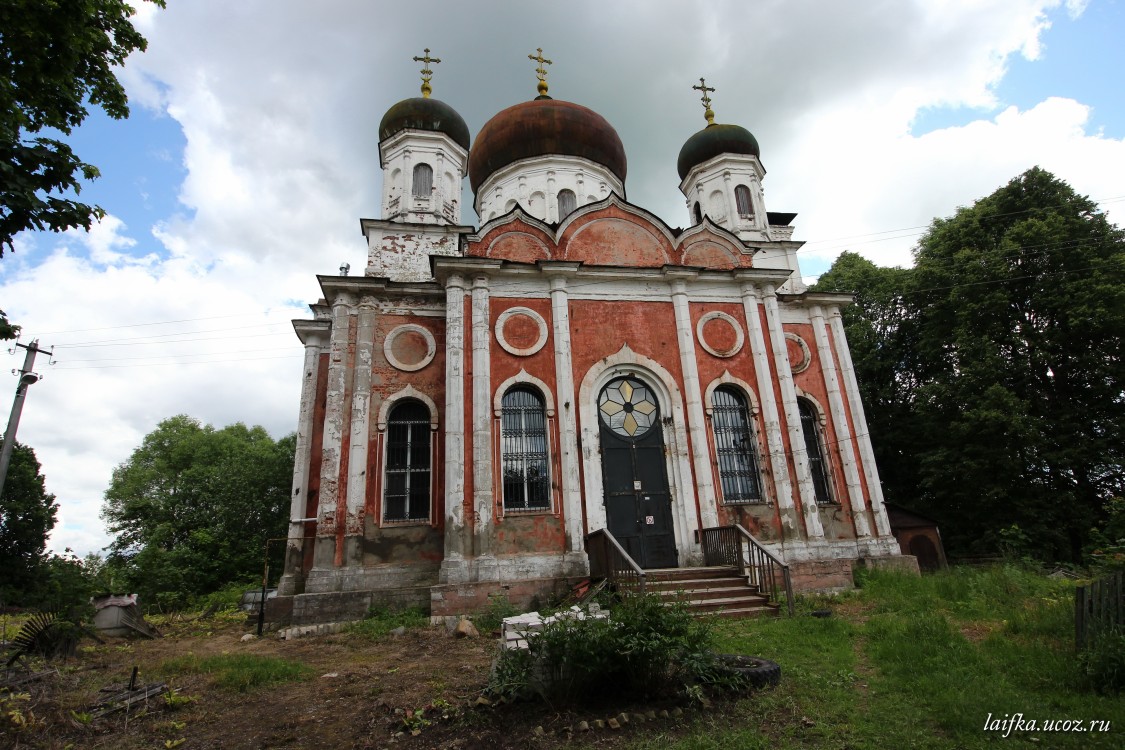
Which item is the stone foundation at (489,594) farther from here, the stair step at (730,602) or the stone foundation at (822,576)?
the stone foundation at (822,576)

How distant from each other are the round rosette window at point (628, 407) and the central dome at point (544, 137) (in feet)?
27.1

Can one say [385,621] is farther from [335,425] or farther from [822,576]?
[822,576]

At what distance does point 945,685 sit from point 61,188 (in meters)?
9.65

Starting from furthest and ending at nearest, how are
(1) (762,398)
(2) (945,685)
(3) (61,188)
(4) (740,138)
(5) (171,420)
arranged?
(5) (171,420), (4) (740,138), (1) (762,398), (3) (61,188), (2) (945,685)

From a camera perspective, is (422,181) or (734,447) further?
(422,181)

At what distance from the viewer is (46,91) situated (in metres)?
6.14

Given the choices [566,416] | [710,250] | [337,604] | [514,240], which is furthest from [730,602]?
[514,240]

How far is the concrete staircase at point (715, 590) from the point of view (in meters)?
9.14

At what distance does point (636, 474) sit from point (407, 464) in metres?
4.73

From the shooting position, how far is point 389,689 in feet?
19.8

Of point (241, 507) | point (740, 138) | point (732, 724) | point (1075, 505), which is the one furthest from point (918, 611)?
point (241, 507)

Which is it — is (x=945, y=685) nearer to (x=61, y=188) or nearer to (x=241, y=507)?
(x=61, y=188)

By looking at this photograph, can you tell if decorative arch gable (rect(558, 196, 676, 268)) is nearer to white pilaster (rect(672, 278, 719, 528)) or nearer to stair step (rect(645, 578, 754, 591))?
white pilaster (rect(672, 278, 719, 528))

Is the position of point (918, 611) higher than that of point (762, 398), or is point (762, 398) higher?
point (762, 398)
